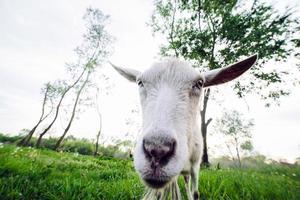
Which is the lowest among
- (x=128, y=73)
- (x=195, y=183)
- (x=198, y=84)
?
(x=195, y=183)

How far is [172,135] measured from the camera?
1.74 m

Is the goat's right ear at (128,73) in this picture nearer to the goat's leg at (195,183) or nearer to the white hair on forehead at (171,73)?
the white hair on forehead at (171,73)

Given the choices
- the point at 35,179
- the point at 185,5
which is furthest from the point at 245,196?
the point at 185,5

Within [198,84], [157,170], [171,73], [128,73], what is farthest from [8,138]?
[157,170]

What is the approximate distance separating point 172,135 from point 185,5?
764 inches

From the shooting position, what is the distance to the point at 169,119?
6.63 feet

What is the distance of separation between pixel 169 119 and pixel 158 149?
457 mm

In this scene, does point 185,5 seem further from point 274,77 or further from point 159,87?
point 159,87

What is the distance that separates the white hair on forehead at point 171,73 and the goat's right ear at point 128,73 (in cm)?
117

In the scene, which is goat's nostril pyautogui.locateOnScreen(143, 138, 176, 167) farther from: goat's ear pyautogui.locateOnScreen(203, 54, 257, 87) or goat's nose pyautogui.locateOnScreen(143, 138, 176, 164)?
goat's ear pyautogui.locateOnScreen(203, 54, 257, 87)

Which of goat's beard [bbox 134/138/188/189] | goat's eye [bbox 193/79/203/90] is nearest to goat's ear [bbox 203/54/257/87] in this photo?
goat's eye [bbox 193/79/203/90]

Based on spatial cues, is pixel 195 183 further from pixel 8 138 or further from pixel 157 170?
pixel 8 138

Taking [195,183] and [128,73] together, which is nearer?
[195,183]

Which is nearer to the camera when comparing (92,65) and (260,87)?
(260,87)
